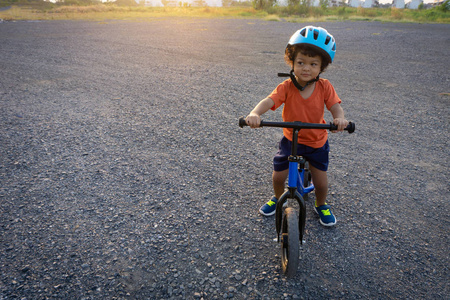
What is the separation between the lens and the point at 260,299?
2.10 m

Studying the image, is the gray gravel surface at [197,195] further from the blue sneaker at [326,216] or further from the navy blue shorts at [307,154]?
the navy blue shorts at [307,154]

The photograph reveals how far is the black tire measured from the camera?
2078mm

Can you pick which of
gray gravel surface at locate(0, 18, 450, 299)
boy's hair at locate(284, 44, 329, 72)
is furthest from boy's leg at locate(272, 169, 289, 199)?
boy's hair at locate(284, 44, 329, 72)

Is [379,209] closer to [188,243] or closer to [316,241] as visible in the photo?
[316,241]

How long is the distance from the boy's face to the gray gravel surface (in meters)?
1.41

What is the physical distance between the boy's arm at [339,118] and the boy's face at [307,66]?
312 millimetres

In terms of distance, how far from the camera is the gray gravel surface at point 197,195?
226 centimetres

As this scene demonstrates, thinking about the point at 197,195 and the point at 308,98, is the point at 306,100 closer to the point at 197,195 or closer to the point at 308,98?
the point at 308,98

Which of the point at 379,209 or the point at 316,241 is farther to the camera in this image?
the point at 379,209

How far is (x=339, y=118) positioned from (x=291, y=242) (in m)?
0.95

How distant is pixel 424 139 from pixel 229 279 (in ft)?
12.4

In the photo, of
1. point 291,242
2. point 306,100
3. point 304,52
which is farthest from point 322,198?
point 304,52

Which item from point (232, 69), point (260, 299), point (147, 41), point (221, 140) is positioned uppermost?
point (147, 41)

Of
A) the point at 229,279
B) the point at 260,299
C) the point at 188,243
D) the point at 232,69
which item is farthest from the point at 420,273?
the point at 232,69
